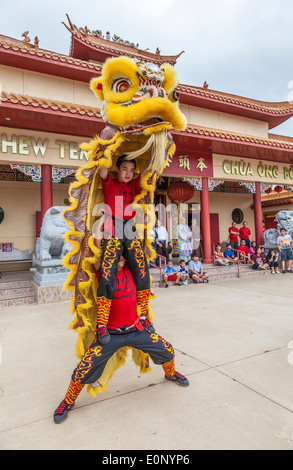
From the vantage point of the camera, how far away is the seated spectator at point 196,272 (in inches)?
275

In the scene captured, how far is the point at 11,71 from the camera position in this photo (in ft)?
25.3

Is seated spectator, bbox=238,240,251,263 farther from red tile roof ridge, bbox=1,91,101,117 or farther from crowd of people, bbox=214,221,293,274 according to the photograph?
red tile roof ridge, bbox=1,91,101,117

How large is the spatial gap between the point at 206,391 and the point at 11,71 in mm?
9059

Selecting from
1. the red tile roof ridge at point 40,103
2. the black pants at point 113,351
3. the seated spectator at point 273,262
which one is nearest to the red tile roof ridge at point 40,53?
the red tile roof ridge at point 40,103

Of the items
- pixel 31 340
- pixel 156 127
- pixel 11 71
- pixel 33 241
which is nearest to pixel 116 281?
pixel 156 127

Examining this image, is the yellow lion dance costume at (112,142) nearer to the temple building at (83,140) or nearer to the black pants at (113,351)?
the black pants at (113,351)

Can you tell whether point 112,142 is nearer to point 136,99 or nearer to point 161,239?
point 136,99

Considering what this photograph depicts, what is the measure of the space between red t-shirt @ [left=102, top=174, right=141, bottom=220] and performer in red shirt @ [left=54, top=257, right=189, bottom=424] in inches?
11.9

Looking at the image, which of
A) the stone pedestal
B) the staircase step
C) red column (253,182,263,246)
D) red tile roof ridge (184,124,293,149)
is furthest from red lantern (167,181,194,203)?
the staircase step

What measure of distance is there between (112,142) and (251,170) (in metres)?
9.06

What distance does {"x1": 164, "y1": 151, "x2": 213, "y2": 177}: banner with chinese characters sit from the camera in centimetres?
835

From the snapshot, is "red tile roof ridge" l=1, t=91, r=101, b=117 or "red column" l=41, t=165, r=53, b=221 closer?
"red tile roof ridge" l=1, t=91, r=101, b=117

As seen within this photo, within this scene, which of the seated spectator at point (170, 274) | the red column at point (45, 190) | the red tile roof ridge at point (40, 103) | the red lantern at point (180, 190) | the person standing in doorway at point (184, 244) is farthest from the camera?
the red lantern at point (180, 190)

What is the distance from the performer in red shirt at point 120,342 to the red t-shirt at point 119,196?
30 centimetres
